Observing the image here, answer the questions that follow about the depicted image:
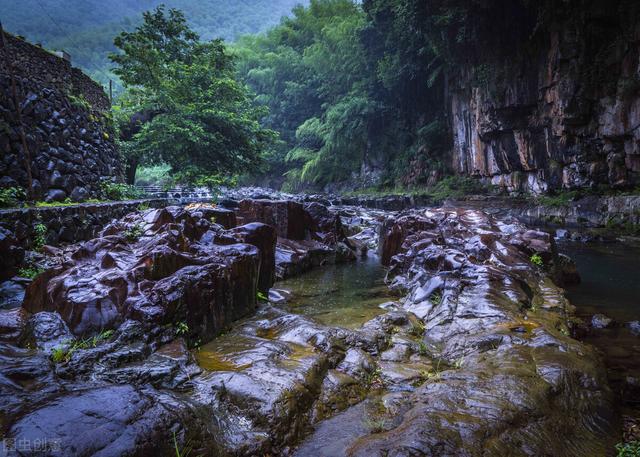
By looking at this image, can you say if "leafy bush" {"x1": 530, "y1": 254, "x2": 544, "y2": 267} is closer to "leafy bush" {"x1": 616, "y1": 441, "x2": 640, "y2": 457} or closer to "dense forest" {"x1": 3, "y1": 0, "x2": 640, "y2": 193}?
"leafy bush" {"x1": 616, "y1": 441, "x2": 640, "y2": 457}

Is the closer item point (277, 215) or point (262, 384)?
point (262, 384)

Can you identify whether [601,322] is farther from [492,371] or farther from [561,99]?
[561,99]

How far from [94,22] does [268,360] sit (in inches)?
2058

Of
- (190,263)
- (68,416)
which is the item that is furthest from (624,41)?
(68,416)

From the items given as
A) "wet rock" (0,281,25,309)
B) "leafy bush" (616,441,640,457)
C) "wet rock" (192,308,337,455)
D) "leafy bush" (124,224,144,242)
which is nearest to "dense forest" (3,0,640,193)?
"leafy bush" (124,224,144,242)

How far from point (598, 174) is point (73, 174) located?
56.1 ft

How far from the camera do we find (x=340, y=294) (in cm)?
603

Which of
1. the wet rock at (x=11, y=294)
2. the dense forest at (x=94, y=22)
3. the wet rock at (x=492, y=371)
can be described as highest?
the dense forest at (x=94, y=22)

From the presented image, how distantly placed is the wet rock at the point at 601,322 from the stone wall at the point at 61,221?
7.94 metres

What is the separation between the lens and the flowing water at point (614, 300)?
3.20 m

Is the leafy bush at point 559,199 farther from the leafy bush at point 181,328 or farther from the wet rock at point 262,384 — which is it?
the leafy bush at point 181,328

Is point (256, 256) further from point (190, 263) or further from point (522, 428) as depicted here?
point (522, 428)

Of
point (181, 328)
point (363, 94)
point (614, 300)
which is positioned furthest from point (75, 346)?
point (363, 94)

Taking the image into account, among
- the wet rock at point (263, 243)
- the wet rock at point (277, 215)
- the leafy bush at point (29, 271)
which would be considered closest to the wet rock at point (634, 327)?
the wet rock at point (263, 243)
